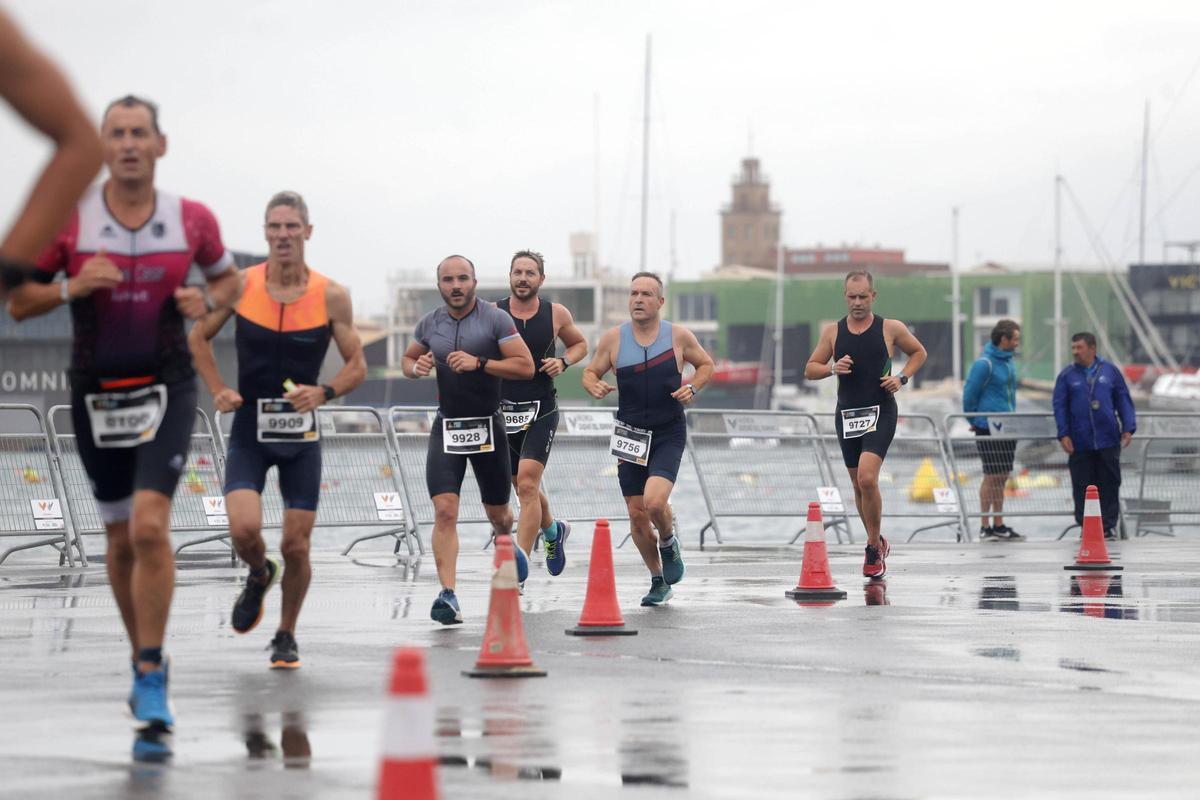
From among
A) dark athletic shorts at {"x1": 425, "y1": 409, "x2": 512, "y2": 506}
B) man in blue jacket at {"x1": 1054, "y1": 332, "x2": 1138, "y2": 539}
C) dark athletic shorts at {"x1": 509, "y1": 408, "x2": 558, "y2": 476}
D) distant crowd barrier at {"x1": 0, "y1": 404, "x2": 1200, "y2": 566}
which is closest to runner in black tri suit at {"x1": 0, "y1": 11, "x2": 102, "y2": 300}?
dark athletic shorts at {"x1": 425, "y1": 409, "x2": 512, "y2": 506}

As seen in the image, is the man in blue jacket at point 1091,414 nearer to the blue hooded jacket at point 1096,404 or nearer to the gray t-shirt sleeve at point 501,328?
the blue hooded jacket at point 1096,404

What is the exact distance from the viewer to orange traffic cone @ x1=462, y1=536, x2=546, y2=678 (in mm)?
9141

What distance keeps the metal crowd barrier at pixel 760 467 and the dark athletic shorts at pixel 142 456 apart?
15067 mm

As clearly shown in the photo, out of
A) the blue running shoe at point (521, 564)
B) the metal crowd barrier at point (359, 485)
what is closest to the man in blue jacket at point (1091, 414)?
the metal crowd barrier at point (359, 485)

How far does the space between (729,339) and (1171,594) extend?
136m

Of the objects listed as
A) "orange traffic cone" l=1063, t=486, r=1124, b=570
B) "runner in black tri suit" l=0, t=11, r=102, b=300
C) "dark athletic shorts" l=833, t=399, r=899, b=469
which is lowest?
"orange traffic cone" l=1063, t=486, r=1124, b=570

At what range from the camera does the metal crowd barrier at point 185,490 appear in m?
18.2

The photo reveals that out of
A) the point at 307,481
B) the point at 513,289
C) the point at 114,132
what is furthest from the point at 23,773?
the point at 513,289

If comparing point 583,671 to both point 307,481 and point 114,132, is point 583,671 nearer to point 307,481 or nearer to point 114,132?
point 307,481

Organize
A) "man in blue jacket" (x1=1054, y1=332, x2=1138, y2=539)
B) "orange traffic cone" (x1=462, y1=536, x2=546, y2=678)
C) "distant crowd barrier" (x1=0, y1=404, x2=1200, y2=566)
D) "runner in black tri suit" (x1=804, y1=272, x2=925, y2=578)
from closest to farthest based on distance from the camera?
"orange traffic cone" (x1=462, y1=536, x2=546, y2=678) → "runner in black tri suit" (x1=804, y1=272, x2=925, y2=578) → "distant crowd barrier" (x1=0, y1=404, x2=1200, y2=566) → "man in blue jacket" (x1=1054, y1=332, x2=1138, y2=539)

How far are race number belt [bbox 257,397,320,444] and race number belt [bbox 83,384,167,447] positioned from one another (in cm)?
184

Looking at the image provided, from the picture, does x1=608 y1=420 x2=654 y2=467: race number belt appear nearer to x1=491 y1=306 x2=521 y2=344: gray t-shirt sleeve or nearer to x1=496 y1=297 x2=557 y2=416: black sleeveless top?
x1=496 y1=297 x2=557 y2=416: black sleeveless top

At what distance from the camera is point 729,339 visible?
151m

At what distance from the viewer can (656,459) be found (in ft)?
43.7
